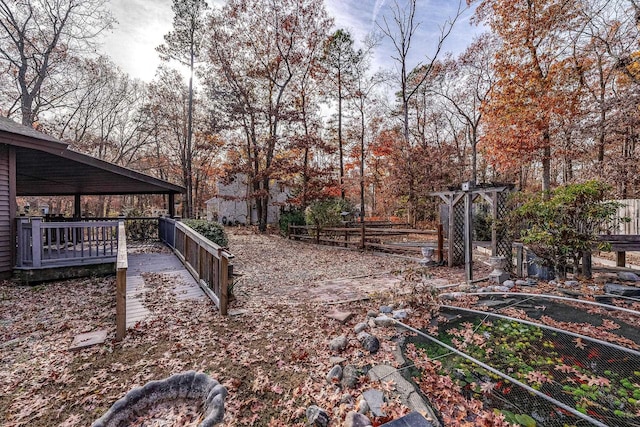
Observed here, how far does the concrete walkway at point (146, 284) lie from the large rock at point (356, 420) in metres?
3.40

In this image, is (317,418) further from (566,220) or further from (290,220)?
(290,220)

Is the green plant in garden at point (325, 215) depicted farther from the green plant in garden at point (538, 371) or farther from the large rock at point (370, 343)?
the green plant in garden at point (538, 371)

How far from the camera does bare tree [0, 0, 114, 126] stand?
12.5m

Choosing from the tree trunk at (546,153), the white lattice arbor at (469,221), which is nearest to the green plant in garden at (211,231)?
the white lattice arbor at (469,221)

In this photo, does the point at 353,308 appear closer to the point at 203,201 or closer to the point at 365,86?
the point at 365,86

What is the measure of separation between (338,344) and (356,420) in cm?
117

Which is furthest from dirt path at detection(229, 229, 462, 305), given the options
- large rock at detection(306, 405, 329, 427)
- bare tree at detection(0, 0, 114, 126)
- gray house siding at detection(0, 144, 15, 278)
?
bare tree at detection(0, 0, 114, 126)

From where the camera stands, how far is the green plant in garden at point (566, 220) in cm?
477

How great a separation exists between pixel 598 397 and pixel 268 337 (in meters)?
3.22

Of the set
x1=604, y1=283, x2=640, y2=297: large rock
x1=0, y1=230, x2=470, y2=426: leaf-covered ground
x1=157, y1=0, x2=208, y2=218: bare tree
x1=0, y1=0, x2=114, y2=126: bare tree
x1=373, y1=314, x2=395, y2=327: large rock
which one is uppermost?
x1=157, y1=0, x2=208, y2=218: bare tree

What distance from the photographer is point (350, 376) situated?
8.89 ft

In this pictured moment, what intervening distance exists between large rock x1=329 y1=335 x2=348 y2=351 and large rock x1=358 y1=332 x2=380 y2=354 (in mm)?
209

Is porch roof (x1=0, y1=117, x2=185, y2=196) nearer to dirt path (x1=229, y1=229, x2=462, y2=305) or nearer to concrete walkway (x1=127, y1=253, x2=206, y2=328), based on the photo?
concrete walkway (x1=127, y1=253, x2=206, y2=328)

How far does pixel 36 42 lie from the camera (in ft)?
43.2
